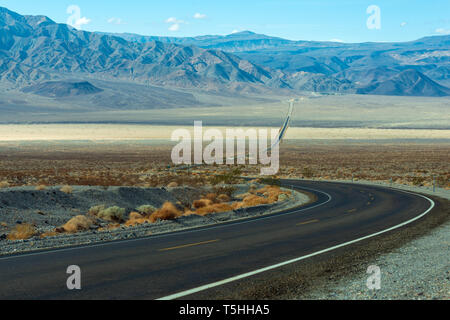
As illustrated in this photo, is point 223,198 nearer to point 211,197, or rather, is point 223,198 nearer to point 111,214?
point 211,197

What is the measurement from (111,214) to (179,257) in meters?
10.8

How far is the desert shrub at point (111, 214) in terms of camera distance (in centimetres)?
2191

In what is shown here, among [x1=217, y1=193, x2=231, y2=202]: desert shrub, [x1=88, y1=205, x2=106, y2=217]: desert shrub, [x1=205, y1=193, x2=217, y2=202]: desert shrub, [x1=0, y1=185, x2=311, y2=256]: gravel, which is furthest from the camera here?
[x1=217, y1=193, x2=231, y2=202]: desert shrub

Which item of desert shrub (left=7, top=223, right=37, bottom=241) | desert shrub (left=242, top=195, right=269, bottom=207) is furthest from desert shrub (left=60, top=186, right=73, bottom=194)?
desert shrub (left=242, top=195, right=269, bottom=207)

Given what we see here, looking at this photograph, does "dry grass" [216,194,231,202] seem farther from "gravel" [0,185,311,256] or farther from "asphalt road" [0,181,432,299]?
"asphalt road" [0,181,432,299]

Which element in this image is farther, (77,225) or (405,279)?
(77,225)

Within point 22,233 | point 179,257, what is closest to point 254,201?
point 22,233

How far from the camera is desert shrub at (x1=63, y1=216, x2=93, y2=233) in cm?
1841

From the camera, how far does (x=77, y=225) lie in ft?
61.9

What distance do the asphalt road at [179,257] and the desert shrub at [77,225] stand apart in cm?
462

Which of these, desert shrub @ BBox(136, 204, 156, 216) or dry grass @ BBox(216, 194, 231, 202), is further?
dry grass @ BBox(216, 194, 231, 202)

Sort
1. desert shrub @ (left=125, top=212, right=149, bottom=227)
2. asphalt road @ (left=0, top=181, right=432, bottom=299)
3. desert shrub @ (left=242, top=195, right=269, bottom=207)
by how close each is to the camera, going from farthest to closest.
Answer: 1. desert shrub @ (left=242, top=195, right=269, bottom=207)
2. desert shrub @ (left=125, top=212, right=149, bottom=227)
3. asphalt road @ (left=0, top=181, right=432, bottom=299)

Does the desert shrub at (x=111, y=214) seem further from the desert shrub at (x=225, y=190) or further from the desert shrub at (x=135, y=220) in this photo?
the desert shrub at (x=225, y=190)

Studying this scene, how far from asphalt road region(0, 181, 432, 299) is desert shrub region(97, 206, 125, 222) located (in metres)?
6.06
